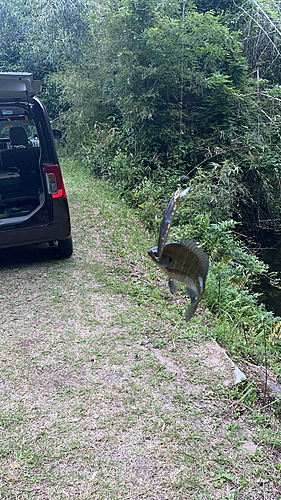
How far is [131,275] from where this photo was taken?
501 centimetres

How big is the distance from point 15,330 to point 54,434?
1370 mm

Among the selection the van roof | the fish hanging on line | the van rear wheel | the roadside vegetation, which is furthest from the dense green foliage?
the fish hanging on line

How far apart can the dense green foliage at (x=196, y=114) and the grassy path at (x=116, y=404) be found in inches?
103

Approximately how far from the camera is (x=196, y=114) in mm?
9086

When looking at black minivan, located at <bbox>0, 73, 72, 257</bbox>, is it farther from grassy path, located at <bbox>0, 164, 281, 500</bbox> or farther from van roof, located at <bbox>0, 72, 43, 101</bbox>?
grassy path, located at <bbox>0, 164, 281, 500</bbox>

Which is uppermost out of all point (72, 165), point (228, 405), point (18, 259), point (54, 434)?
point (228, 405)

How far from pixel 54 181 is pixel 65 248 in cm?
96

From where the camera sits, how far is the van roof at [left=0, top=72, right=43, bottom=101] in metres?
4.07

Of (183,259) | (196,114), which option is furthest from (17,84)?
(196,114)

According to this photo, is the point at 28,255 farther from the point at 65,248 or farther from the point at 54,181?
the point at 54,181

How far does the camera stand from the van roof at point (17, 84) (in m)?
4.07

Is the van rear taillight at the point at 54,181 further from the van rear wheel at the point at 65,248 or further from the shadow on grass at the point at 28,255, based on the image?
the shadow on grass at the point at 28,255

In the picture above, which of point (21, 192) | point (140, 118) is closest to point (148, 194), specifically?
point (140, 118)

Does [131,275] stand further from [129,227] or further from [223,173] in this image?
[223,173]
